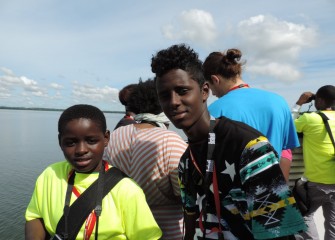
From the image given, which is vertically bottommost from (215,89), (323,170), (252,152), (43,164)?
(43,164)

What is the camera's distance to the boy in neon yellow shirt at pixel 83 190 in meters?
2.03

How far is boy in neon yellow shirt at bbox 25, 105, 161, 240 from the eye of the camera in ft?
6.64

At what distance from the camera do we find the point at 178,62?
2031 millimetres

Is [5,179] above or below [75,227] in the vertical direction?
below

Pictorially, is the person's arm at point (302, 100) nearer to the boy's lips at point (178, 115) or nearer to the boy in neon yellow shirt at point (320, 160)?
the boy in neon yellow shirt at point (320, 160)

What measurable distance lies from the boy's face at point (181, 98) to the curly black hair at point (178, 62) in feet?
0.12

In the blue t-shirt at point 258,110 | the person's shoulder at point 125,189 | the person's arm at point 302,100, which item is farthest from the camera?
the person's arm at point 302,100

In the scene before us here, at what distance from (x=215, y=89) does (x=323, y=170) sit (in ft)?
7.71

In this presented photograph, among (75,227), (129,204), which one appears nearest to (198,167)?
(129,204)

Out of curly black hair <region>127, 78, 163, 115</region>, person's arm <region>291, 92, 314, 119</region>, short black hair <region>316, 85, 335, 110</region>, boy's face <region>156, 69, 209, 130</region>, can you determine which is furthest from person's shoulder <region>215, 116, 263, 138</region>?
person's arm <region>291, 92, 314, 119</region>

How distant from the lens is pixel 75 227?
201 centimetres

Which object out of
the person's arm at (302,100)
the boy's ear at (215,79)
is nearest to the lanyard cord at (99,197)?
the boy's ear at (215,79)

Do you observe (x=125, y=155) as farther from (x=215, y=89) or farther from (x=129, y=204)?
(x=215, y=89)

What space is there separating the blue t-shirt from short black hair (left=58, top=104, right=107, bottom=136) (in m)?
1.09
